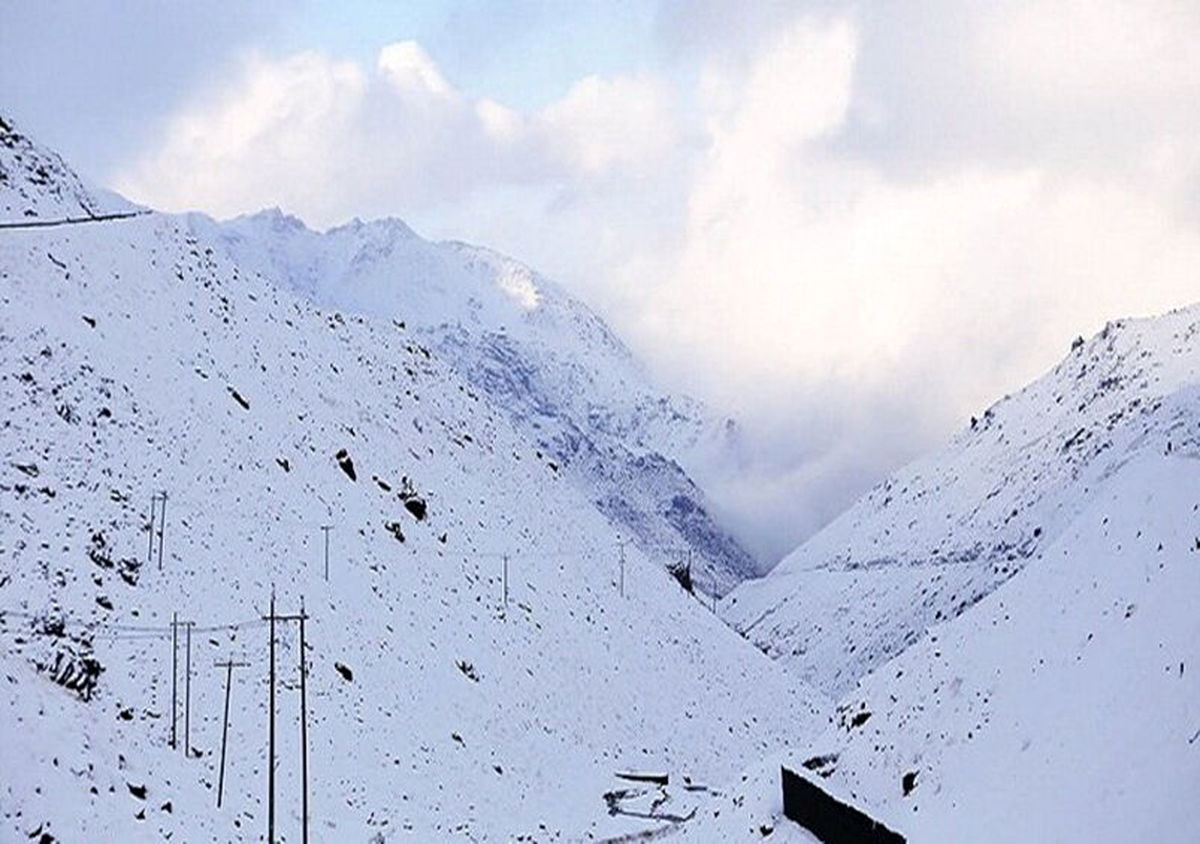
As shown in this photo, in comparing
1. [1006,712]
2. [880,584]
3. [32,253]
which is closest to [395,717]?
[1006,712]

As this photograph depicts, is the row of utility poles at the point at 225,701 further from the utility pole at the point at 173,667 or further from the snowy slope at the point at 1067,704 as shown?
the snowy slope at the point at 1067,704

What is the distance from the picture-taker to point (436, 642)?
6059 cm

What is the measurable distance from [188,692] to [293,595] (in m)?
12.3

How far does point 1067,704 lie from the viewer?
25750 mm

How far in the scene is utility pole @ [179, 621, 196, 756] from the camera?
129 feet

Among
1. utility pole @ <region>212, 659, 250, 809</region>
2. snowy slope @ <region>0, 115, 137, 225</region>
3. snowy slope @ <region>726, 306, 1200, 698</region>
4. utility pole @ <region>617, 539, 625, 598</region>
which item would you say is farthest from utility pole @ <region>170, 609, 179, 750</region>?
snowy slope @ <region>726, 306, 1200, 698</region>

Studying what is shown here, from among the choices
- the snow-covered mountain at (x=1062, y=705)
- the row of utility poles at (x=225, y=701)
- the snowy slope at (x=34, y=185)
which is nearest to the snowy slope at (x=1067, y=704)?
the snow-covered mountain at (x=1062, y=705)

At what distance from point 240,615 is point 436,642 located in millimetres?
14392

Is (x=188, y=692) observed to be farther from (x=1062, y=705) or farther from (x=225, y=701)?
(x=1062, y=705)

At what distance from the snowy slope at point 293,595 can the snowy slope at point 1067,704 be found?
808 inches

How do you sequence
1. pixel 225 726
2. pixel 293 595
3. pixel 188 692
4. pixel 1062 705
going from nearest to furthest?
pixel 1062 705 < pixel 225 726 < pixel 188 692 < pixel 293 595

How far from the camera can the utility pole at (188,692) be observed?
3931 centimetres

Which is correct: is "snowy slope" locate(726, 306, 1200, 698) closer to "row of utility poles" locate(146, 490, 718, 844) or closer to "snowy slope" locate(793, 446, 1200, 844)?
"snowy slope" locate(793, 446, 1200, 844)

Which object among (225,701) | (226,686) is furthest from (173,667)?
(226,686)
